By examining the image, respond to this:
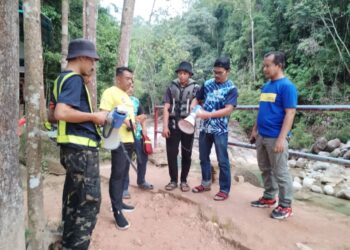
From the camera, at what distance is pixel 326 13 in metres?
14.6

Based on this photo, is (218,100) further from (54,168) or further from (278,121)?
(54,168)

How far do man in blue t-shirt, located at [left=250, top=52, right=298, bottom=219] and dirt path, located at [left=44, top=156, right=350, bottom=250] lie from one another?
30 cm

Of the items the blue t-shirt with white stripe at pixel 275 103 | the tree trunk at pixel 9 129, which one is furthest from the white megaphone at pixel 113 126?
the blue t-shirt with white stripe at pixel 275 103

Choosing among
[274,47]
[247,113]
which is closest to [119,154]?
[247,113]

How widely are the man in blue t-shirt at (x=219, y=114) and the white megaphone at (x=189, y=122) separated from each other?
0.16 ft

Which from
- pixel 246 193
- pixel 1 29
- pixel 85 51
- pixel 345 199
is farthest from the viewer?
pixel 345 199

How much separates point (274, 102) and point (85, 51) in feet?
6.16

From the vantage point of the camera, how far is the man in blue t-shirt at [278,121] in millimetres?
3105

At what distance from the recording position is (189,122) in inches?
139

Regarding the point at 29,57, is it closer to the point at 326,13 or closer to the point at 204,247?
the point at 204,247

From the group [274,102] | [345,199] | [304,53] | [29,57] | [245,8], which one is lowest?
[345,199]

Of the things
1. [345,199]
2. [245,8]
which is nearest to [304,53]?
[245,8]

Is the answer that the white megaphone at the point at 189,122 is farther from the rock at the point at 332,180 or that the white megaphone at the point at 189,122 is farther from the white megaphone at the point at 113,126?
the rock at the point at 332,180

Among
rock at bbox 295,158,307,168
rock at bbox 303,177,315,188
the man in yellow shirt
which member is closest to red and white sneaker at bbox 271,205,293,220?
the man in yellow shirt
